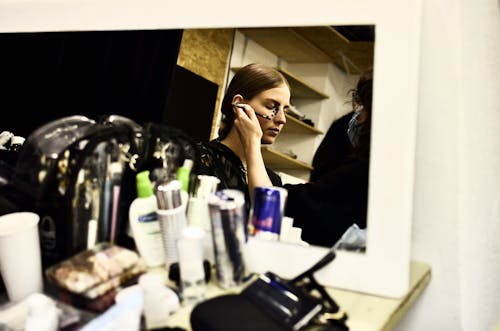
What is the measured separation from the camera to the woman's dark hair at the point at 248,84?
71cm

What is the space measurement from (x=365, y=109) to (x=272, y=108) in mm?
168

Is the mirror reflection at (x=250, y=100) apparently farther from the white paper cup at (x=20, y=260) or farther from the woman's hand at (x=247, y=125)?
the white paper cup at (x=20, y=260)

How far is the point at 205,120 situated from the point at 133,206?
235 millimetres

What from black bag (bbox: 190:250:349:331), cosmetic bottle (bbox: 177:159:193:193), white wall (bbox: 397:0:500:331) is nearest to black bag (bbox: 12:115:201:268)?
cosmetic bottle (bbox: 177:159:193:193)

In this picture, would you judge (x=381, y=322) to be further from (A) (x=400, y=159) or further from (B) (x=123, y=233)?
(B) (x=123, y=233)

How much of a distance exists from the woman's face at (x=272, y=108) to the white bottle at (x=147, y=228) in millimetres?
235

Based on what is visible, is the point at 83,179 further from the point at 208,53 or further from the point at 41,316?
the point at 208,53

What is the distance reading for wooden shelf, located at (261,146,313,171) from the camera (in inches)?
27.2

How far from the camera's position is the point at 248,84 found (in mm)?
728

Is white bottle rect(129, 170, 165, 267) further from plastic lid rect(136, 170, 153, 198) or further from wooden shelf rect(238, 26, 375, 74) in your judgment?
wooden shelf rect(238, 26, 375, 74)

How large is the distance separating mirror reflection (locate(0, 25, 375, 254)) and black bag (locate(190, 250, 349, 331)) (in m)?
0.17

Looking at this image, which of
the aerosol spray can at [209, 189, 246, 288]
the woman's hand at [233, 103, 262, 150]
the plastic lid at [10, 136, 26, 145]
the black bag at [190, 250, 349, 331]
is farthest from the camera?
the plastic lid at [10, 136, 26, 145]

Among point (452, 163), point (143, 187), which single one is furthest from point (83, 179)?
point (452, 163)

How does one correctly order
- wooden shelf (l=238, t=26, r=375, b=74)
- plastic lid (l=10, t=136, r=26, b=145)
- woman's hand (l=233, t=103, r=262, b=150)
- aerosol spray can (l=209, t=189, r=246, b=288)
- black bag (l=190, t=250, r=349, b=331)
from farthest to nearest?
plastic lid (l=10, t=136, r=26, b=145)
woman's hand (l=233, t=103, r=262, b=150)
wooden shelf (l=238, t=26, r=375, b=74)
aerosol spray can (l=209, t=189, r=246, b=288)
black bag (l=190, t=250, r=349, b=331)
